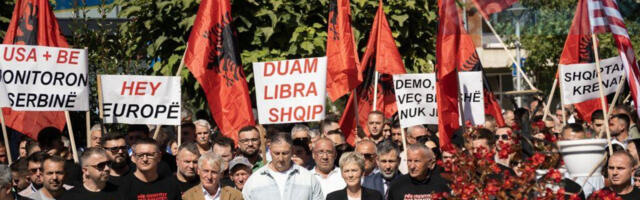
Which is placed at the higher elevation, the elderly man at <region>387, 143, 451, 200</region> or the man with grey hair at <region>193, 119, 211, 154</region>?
the man with grey hair at <region>193, 119, 211, 154</region>

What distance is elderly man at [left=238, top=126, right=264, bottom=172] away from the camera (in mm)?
13664

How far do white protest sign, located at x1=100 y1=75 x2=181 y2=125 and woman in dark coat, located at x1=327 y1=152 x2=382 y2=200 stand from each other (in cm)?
317

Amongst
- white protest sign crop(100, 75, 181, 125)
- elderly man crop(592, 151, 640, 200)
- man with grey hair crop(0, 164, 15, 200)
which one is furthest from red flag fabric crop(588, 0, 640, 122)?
man with grey hair crop(0, 164, 15, 200)

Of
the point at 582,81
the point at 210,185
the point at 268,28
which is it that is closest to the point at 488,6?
the point at 210,185

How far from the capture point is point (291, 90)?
1443cm

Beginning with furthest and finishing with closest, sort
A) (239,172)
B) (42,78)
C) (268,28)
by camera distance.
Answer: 1. (268,28)
2. (42,78)
3. (239,172)

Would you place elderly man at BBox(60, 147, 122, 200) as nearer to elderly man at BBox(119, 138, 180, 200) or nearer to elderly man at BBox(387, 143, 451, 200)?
elderly man at BBox(119, 138, 180, 200)

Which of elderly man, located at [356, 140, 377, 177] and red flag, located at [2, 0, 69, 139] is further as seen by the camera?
red flag, located at [2, 0, 69, 139]

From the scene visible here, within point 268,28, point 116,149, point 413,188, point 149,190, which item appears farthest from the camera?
point 268,28

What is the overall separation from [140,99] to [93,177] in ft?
10.5

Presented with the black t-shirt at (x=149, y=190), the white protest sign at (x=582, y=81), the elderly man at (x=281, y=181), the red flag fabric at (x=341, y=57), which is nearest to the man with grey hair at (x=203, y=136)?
the red flag fabric at (x=341, y=57)

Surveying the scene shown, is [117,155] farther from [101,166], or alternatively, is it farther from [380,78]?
[380,78]

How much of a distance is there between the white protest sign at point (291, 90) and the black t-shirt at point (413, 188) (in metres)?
2.64

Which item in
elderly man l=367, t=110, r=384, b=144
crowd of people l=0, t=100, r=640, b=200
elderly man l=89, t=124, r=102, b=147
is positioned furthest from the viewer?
elderly man l=367, t=110, r=384, b=144
